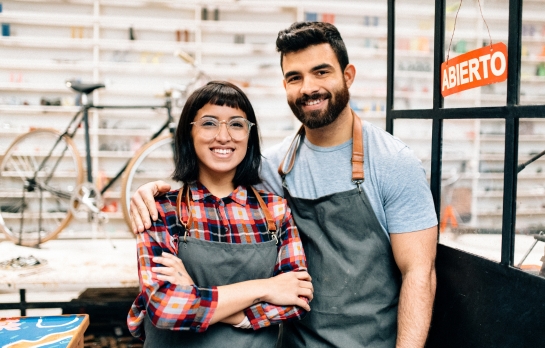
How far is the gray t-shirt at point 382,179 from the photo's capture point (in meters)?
1.44

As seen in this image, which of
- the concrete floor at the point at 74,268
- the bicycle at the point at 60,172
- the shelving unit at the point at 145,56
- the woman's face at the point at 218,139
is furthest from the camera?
the shelving unit at the point at 145,56

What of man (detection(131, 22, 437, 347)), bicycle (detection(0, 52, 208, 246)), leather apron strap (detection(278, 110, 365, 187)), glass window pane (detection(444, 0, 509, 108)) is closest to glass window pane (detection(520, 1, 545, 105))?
glass window pane (detection(444, 0, 509, 108))

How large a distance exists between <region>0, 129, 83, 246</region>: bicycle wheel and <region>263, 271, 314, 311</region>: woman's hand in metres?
2.45

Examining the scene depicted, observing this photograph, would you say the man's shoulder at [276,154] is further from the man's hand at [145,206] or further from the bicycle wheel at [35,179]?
the bicycle wheel at [35,179]

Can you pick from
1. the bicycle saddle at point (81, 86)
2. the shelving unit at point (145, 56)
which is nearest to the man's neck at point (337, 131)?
the bicycle saddle at point (81, 86)

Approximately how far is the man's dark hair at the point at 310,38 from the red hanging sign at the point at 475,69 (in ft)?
1.19

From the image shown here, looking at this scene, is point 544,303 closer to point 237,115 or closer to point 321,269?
point 321,269

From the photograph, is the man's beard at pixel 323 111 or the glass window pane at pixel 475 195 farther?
the man's beard at pixel 323 111

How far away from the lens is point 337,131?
5.12ft

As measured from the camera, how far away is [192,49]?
16.0 ft

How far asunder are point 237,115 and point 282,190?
377 millimetres

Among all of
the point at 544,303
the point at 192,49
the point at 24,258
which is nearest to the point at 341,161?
the point at 544,303

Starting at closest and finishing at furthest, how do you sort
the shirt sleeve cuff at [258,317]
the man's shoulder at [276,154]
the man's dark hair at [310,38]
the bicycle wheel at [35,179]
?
1. the shirt sleeve cuff at [258,317]
2. the man's dark hair at [310,38]
3. the man's shoulder at [276,154]
4. the bicycle wheel at [35,179]

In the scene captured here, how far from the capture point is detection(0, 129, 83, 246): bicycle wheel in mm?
3420
